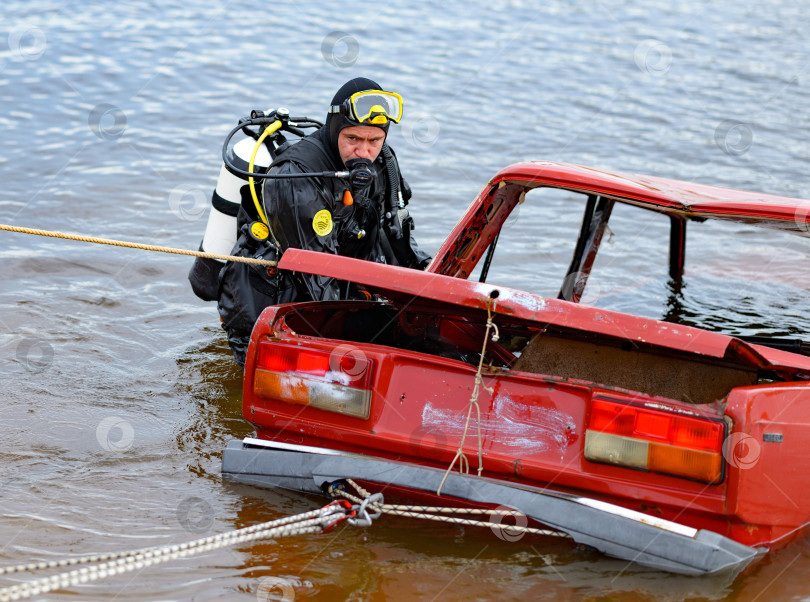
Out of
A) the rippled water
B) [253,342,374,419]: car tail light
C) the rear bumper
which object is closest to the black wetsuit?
the rippled water

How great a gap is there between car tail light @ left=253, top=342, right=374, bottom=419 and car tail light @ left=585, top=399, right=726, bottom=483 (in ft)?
2.96

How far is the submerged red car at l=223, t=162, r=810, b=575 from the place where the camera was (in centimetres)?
314

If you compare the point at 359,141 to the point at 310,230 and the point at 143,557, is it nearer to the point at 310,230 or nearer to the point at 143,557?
the point at 310,230

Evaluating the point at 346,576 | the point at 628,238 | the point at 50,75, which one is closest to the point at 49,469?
the point at 346,576

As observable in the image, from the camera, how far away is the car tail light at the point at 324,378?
11.7 feet

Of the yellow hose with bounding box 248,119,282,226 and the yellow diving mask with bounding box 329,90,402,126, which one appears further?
the yellow hose with bounding box 248,119,282,226

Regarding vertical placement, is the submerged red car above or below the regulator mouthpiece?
below

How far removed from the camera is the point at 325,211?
439 centimetres

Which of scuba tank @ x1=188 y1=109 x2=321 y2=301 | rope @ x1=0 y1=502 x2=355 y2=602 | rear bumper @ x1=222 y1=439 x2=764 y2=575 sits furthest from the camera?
scuba tank @ x1=188 y1=109 x2=321 y2=301

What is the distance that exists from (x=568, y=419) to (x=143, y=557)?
1.59 metres

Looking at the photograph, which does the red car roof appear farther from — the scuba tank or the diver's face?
the scuba tank

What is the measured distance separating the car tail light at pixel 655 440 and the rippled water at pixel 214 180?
0.50 m

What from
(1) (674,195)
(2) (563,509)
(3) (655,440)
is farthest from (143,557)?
(1) (674,195)

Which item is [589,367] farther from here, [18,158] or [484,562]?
[18,158]
